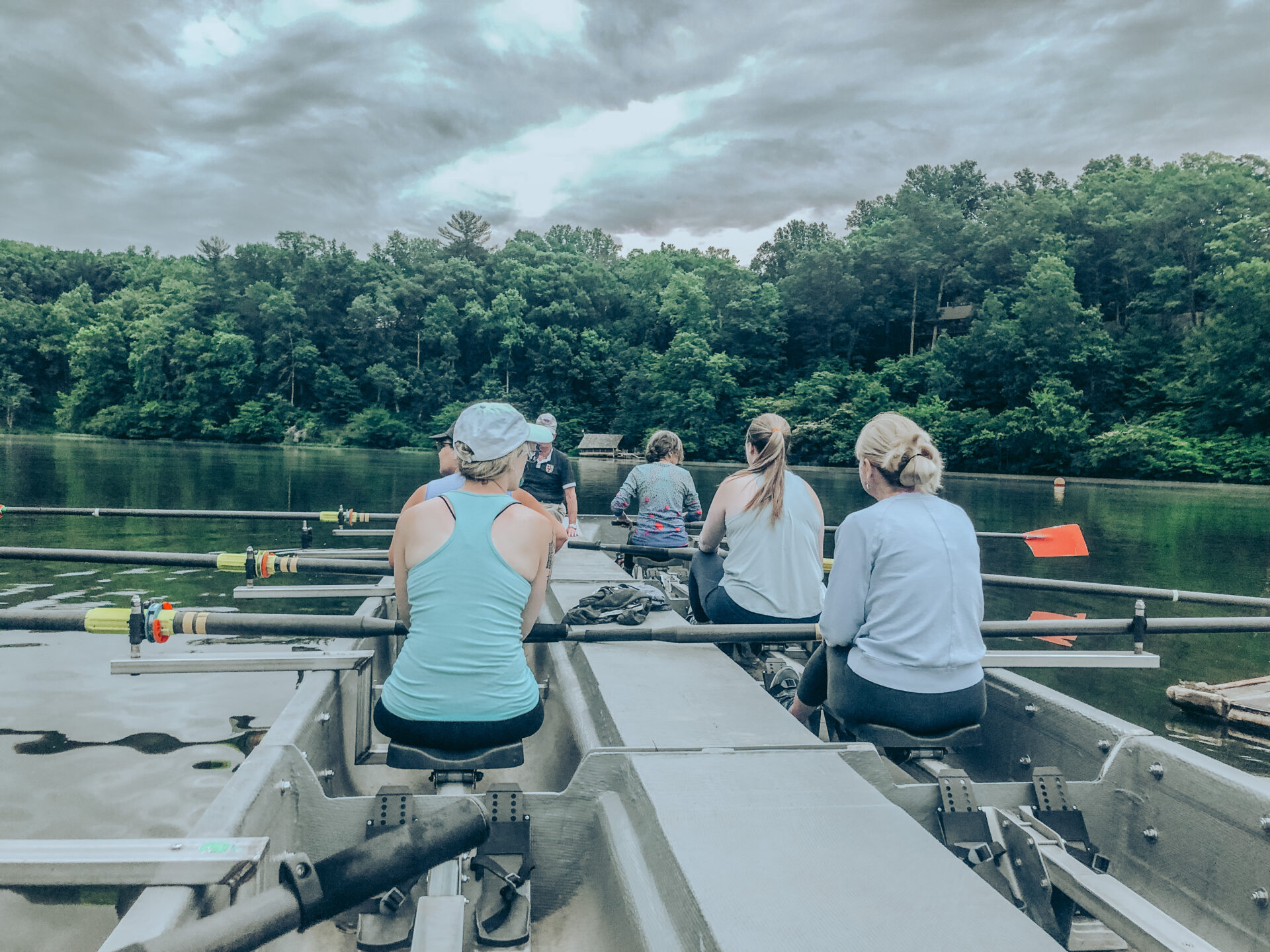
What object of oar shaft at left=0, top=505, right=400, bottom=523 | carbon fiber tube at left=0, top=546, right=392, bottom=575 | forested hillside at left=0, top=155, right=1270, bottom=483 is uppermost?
forested hillside at left=0, top=155, right=1270, bottom=483

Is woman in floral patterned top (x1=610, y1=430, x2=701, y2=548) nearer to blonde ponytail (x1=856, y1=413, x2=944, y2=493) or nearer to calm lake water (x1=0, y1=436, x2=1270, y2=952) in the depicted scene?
calm lake water (x1=0, y1=436, x2=1270, y2=952)

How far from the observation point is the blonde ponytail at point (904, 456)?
2.77 meters

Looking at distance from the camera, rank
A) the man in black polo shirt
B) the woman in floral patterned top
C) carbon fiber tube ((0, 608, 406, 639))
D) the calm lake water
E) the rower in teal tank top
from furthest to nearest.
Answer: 1. the man in black polo shirt
2. the woman in floral patterned top
3. the calm lake water
4. carbon fiber tube ((0, 608, 406, 639))
5. the rower in teal tank top

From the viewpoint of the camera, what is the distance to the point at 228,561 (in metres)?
4.64

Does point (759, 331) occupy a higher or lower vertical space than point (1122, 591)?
higher

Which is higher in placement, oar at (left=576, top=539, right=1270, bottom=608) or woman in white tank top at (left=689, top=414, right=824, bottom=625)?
woman in white tank top at (left=689, top=414, right=824, bottom=625)

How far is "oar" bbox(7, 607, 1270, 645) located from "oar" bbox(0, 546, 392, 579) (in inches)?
32.2

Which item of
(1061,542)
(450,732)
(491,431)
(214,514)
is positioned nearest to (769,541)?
(491,431)

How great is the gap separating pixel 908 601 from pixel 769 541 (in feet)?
4.29

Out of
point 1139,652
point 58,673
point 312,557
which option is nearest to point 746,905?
point 1139,652

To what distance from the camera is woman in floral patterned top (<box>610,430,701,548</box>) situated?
662 centimetres

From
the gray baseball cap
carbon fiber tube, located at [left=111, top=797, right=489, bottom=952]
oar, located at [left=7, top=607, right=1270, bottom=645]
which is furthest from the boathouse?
carbon fiber tube, located at [left=111, top=797, right=489, bottom=952]

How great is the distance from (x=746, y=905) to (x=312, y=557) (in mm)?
3896

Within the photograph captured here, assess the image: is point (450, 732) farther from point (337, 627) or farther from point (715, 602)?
point (715, 602)
